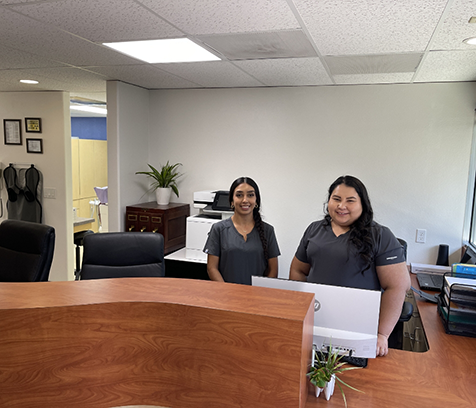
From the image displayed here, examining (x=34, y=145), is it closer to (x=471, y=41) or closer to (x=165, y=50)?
(x=165, y=50)

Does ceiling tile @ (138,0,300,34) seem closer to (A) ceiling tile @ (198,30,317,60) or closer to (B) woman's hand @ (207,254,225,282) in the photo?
(A) ceiling tile @ (198,30,317,60)

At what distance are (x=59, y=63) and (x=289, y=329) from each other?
2.81 metres

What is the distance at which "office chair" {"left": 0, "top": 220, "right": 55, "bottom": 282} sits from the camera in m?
2.47

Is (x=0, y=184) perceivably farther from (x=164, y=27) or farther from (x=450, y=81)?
(x=450, y=81)

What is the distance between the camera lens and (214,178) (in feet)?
13.8

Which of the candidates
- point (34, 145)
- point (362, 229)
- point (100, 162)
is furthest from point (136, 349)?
point (100, 162)

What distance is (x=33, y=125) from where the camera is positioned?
4.73 m

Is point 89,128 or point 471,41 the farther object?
point 89,128

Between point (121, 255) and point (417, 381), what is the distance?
1.77m

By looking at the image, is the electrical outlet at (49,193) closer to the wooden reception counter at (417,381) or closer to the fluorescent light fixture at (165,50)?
the fluorescent light fixture at (165,50)

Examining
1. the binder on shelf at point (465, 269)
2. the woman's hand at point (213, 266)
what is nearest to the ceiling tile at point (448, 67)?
the binder on shelf at point (465, 269)

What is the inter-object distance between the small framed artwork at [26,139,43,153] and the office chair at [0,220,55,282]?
7.66 feet

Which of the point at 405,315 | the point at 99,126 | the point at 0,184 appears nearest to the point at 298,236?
the point at 405,315

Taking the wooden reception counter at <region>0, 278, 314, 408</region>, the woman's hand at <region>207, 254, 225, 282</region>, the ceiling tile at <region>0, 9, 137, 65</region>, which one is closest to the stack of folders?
the wooden reception counter at <region>0, 278, 314, 408</region>
